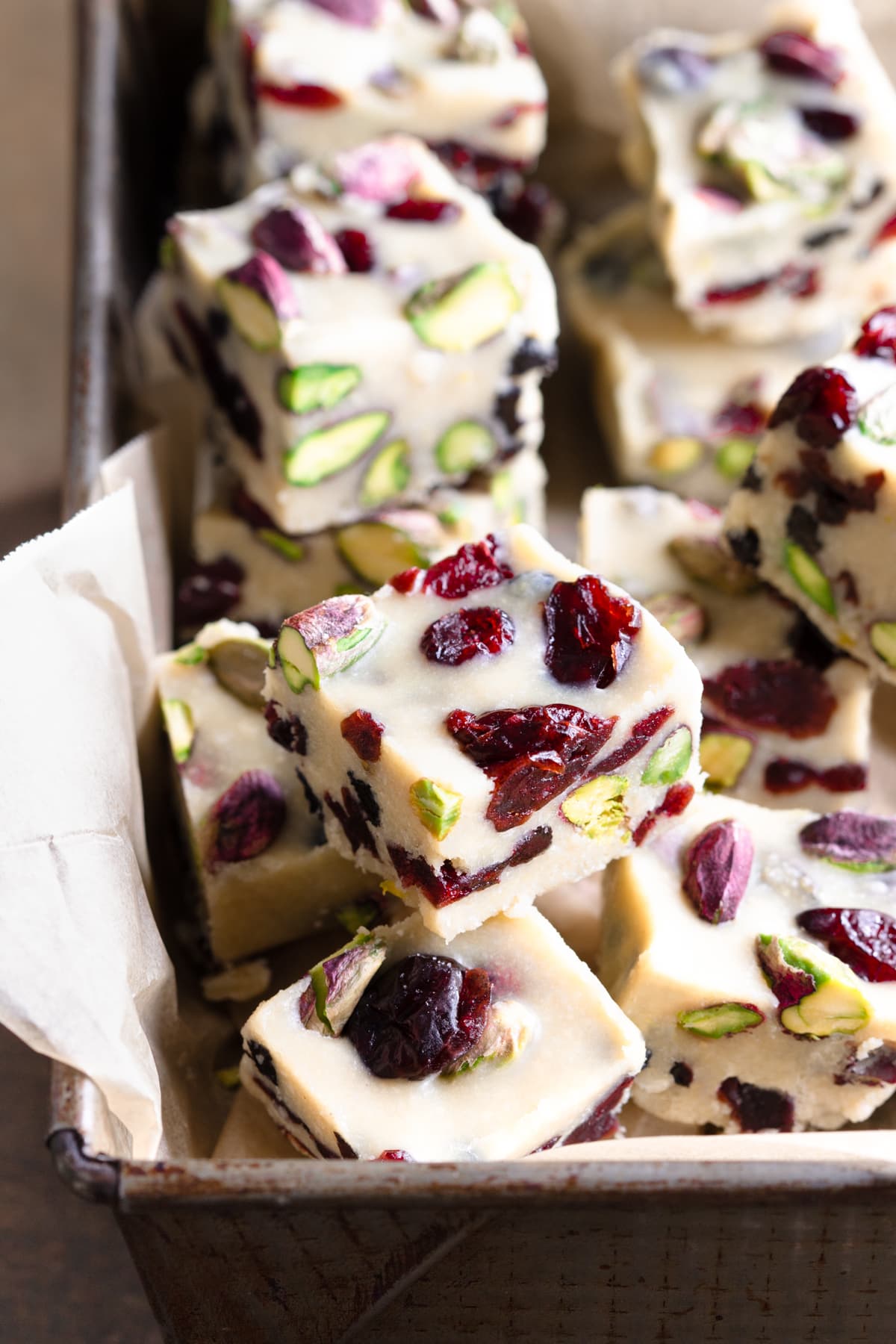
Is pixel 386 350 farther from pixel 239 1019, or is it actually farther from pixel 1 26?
pixel 1 26

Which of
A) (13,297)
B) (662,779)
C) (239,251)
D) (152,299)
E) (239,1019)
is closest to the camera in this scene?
(662,779)

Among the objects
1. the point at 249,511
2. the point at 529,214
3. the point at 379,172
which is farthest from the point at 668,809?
the point at 529,214

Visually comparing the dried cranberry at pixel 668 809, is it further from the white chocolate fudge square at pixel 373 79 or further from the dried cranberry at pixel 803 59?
the dried cranberry at pixel 803 59

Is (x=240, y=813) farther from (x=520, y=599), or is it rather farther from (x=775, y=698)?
(x=775, y=698)

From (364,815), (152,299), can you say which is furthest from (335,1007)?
(152,299)

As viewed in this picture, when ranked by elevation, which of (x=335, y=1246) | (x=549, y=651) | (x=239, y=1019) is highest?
(x=549, y=651)

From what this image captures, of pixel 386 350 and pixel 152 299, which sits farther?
pixel 152 299
